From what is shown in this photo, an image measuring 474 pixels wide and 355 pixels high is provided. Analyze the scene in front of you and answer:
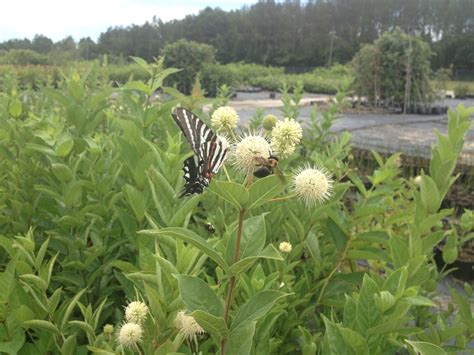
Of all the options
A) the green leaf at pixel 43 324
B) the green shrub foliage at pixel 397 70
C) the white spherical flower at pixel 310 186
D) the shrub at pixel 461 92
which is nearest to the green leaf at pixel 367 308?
the white spherical flower at pixel 310 186

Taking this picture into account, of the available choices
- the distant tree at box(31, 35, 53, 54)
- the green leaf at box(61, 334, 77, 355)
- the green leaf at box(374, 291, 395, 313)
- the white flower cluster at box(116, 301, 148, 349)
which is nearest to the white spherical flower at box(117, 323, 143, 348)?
the white flower cluster at box(116, 301, 148, 349)

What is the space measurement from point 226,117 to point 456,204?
5.83 metres

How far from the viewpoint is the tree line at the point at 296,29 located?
66.7 meters

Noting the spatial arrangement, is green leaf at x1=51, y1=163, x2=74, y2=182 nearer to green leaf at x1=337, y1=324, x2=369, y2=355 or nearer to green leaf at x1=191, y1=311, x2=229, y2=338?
green leaf at x1=191, y1=311, x2=229, y2=338

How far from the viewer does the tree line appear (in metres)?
66.7

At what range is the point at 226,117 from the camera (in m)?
1.46

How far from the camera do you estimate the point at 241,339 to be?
3.37 ft

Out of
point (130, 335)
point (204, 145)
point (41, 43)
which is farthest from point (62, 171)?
point (41, 43)

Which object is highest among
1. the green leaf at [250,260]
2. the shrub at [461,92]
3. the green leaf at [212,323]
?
the green leaf at [250,260]

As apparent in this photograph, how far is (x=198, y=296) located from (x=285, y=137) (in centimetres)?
44

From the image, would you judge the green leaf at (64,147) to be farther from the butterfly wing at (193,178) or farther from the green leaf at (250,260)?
the green leaf at (250,260)

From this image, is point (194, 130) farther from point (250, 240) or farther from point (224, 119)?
point (250, 240)

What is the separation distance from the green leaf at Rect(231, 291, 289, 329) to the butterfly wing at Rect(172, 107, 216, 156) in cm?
42

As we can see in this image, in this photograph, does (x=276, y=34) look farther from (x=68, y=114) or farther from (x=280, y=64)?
(x=68, y=114)
